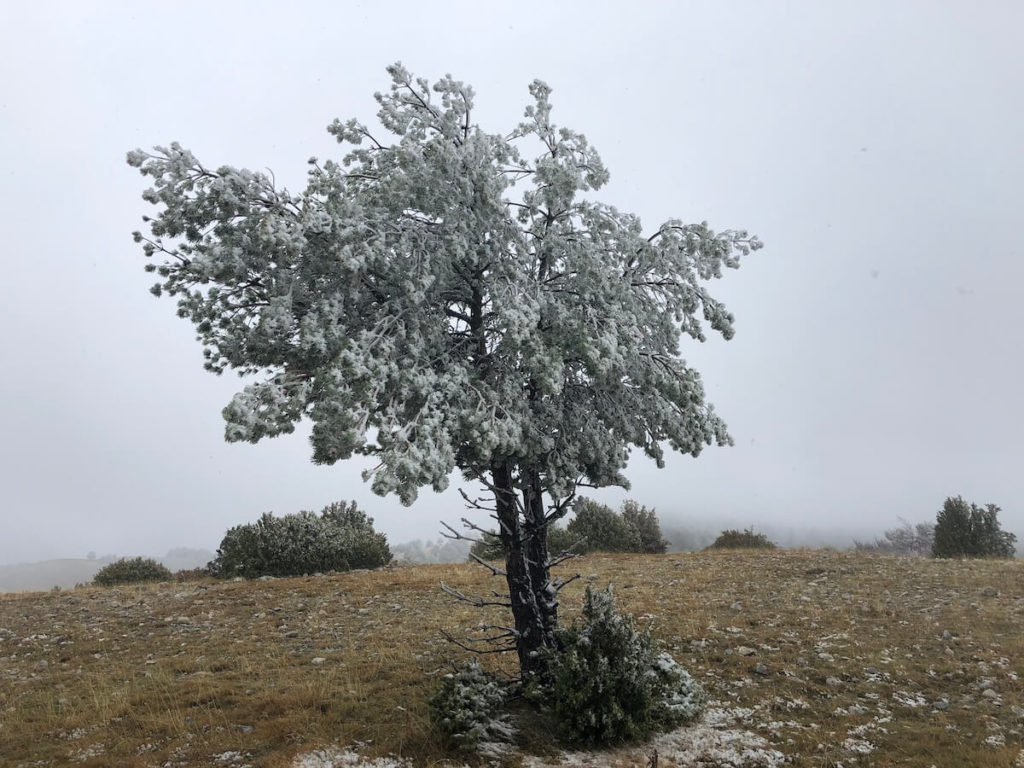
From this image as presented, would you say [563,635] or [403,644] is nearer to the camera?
[563,635]

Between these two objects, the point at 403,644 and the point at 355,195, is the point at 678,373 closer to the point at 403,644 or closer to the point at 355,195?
the point at 355,195

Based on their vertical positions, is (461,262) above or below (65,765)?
above

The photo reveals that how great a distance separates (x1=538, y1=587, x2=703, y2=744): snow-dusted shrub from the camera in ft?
26.6

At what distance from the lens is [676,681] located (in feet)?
30.5

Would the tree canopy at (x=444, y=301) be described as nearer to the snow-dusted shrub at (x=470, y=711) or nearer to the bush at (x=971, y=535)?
→ the snow-dusted shrub at (x=470, y=711)

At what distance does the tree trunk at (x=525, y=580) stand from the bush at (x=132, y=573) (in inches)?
781

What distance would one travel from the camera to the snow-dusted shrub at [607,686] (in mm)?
8102

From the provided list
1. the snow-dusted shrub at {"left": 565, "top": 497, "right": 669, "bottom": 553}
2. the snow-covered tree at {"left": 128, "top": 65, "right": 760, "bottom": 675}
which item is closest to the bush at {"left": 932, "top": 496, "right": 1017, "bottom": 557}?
the snow-dusted shrub at {"left": 565, "top": 497, "right": 669, "bottom": 553}

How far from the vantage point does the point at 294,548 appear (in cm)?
2342

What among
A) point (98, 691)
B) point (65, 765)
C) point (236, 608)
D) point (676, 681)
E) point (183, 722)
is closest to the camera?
point (65, 765)

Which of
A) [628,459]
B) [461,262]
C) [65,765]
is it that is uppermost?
[461,262]

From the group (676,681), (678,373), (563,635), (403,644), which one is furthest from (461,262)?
(403,644)

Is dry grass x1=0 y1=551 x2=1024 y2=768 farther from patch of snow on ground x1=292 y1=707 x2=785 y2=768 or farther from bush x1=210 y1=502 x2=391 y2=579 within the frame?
bush x1=210 y1=502 x2=391 y2=579

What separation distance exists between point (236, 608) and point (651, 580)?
1176 cm
